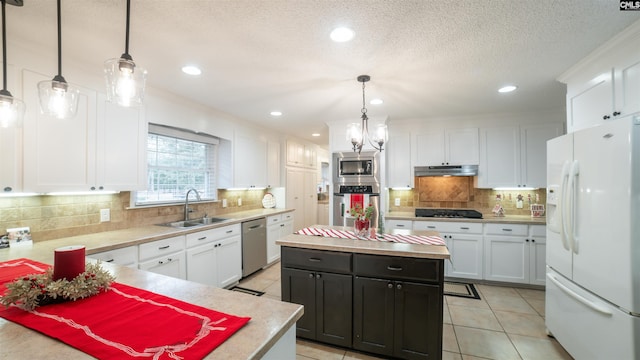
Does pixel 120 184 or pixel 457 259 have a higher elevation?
pixel 120 184

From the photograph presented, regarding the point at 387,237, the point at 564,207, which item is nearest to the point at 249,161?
the point at 387,237

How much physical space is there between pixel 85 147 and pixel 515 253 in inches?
190

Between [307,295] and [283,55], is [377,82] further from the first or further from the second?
[307,295]

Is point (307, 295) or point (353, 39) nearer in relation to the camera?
point (353, 39)

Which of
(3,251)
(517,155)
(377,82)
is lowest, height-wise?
(3,251)

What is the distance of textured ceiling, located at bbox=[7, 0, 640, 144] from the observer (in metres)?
1.55

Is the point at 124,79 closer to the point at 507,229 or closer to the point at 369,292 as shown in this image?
the point at 369,292

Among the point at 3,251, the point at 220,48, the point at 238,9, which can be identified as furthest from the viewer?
the point at 220,48

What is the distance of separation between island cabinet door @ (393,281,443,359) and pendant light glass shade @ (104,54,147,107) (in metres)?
1.98

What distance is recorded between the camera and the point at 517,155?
Result: 377 centimetres

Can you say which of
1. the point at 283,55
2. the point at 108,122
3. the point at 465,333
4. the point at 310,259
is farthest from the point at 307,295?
the point at 108,122

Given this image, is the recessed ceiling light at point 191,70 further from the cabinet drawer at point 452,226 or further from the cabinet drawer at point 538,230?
the cabinet drawer at point 538,230

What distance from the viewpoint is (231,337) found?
0.82 m

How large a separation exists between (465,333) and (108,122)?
3.76 meters
